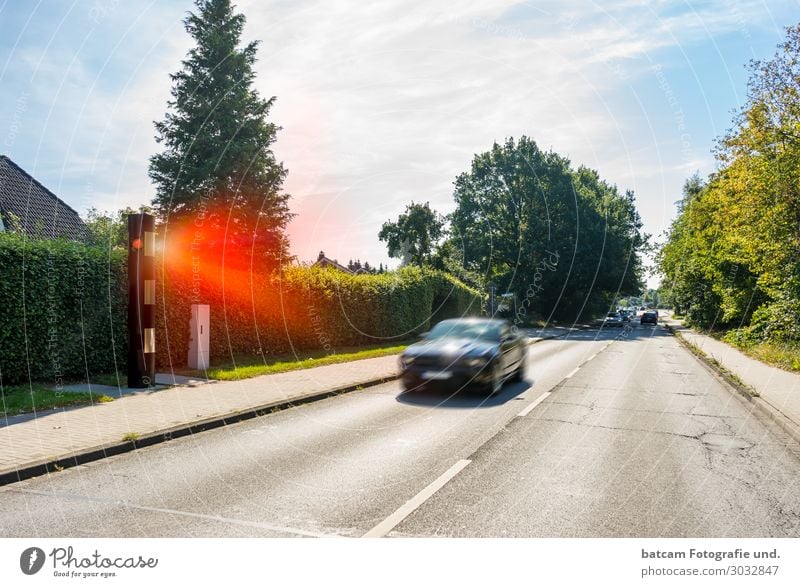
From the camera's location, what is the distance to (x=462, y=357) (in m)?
11.4

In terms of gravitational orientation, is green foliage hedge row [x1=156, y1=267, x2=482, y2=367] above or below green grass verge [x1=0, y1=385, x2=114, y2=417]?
above

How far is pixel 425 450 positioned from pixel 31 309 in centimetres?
888

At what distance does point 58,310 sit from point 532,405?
9.75 m

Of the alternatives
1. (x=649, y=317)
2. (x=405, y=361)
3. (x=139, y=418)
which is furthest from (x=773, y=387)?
(x=649, y=317)

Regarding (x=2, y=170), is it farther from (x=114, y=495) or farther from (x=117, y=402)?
(x=114, y=495)

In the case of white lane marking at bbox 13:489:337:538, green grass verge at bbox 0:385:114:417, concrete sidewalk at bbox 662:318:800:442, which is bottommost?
concrete sidewalk at bbox 662:318:800:442

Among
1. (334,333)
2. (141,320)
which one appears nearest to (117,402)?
(141,320)

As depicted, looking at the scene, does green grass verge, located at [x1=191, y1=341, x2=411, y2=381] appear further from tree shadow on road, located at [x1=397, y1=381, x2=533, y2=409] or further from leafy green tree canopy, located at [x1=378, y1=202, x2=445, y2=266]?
leafy green tree canopy, located at [x1=378, y1=202, x2=445, y2=266]

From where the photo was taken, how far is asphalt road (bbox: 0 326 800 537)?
14.9 ft

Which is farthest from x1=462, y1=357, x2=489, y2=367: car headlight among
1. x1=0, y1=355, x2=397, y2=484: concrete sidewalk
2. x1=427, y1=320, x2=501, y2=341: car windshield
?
x1=0, y1=355, x2=397, y2=484: concrete sidewalk

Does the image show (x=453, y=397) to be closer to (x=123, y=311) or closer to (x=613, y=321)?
(x=123, y=311)

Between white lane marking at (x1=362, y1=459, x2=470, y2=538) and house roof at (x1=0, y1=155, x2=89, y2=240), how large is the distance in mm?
26000

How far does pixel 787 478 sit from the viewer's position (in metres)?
6.16
